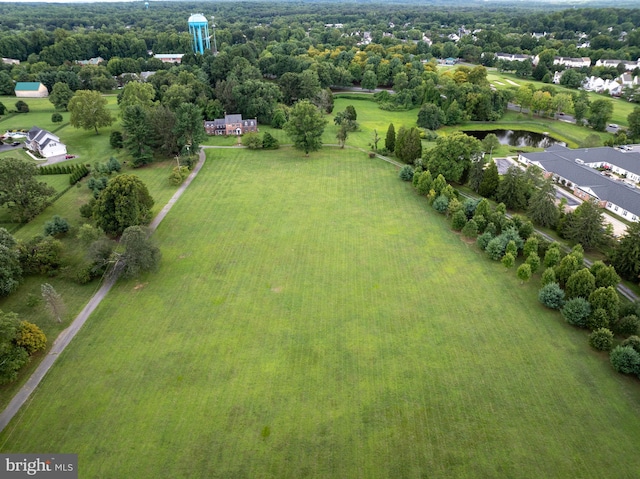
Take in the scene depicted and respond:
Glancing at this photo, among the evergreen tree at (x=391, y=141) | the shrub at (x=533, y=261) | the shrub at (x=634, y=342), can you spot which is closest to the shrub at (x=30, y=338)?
the shrub at (x=533, y=261)

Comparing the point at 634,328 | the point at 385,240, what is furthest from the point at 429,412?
the point at 385,240

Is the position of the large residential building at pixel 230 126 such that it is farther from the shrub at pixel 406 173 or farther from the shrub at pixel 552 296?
the shrub at pixel 552 296

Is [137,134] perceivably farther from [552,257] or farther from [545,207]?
[552,257]

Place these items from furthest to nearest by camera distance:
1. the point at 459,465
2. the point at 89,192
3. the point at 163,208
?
the point at 89,192, the point at 163,208, the point at 459,465

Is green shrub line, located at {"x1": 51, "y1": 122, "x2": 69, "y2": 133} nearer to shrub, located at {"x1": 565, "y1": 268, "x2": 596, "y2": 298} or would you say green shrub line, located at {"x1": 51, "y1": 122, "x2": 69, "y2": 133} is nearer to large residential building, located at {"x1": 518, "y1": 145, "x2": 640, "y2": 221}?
large residential building, located at {"x1": 518, "y1": 145, "x2": 640, "y2": 221}

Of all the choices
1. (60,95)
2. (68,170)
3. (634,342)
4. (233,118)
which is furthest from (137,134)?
(634,342)

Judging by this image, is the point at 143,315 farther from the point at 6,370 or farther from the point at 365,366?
the point at 365,366
